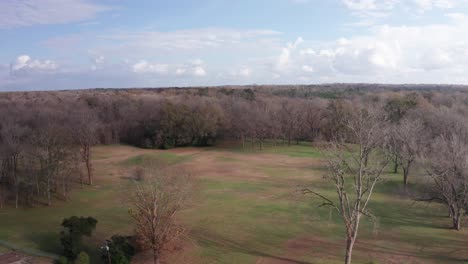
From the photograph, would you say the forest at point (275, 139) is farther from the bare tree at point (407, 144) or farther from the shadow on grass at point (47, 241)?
the shadow on grass at point (47, 241)

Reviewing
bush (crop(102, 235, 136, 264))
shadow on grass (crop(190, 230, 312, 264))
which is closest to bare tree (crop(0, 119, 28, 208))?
bush (crop(102, 235, 136, 264))

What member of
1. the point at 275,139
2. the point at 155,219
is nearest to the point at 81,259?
the point at 155,219

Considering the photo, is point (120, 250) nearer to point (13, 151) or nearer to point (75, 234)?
point (75, 234)

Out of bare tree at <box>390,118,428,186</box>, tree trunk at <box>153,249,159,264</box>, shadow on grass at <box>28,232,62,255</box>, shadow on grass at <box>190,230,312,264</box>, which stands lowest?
shadow on grass at <box>28,232,62,255</box>

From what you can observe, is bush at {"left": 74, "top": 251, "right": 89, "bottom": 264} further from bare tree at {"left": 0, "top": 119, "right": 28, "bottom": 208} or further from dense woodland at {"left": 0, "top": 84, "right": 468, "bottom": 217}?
bare tree at {"left": 0, "top": 119, "right": 28, "bottom": 208}

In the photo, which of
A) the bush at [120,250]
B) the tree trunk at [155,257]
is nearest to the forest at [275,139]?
the bush at [120,250]

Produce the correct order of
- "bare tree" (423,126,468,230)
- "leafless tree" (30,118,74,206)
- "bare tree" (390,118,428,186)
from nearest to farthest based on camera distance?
"bare tree" (423,126,468,230) < "leafless tree" (30,118,74,206) < "bare tree" (390,118,428,186)

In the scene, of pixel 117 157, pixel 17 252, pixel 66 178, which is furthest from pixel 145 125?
pixel 17 252
